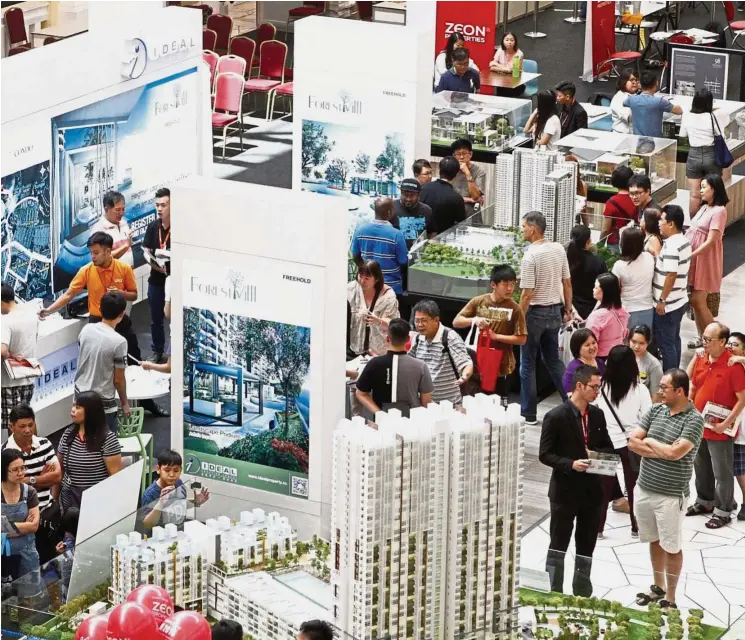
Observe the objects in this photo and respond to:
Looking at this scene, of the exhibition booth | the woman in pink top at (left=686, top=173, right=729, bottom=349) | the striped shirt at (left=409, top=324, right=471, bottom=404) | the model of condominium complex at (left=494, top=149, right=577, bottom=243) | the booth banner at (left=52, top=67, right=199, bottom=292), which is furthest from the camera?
the model of condominium complex at (left=494, top=149, right=577, bottom=243)

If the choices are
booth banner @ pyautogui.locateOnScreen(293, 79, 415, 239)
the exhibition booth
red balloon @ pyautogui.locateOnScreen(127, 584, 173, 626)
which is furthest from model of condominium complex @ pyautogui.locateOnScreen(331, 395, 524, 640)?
booth banner @ pyautogui.locateOnScreen(293, 79, 415, 239)

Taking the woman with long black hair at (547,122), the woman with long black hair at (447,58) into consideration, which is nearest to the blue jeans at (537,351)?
the woman with long black hair at (547,122)

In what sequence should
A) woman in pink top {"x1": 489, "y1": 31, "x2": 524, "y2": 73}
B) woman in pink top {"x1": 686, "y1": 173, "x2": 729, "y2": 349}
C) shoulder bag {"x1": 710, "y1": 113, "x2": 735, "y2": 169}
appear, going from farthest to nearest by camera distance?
woman in pink top {"x1": 489, "y1": 31, "x2": 524, "y2": 73}, shoulder bag {"x1": 710, "y1": 113, "x2": 735, "y2": 169}, woman in pink top {"x1": 686, "y1": 173, "x2": 729, "y2": 349}

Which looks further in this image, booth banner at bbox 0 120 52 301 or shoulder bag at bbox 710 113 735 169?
shoulder bag at bbox 710 113 735 169

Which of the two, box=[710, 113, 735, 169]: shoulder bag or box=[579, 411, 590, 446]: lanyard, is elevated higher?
box=[710, 113, 735, 169]: shoulder bag

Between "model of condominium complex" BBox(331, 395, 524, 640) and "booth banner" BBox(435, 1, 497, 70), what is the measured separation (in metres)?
11.4

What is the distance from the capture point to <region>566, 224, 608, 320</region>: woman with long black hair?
35.4 ft

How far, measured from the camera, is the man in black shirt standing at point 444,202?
1180 cm

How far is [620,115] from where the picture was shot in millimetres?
14758

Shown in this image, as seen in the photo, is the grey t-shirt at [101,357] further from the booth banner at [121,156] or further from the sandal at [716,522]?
the sandal at [716,522]

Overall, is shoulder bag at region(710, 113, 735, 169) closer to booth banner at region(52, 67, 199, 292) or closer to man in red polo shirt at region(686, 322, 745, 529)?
booth banner at region(52, 67, 199, 292)

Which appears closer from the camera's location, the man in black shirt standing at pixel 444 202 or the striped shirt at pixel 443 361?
the striped shirt at pixel 443 361

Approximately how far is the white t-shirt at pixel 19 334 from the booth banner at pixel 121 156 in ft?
6.04

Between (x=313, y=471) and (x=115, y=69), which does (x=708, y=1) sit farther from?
(x=313, y=471)
